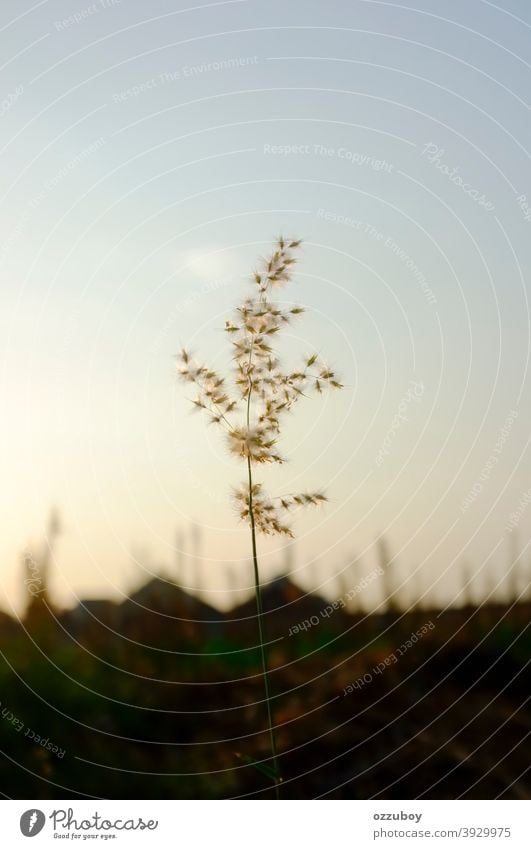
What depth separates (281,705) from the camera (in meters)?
2.72

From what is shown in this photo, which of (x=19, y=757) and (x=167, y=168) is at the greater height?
(x=167, y=168)

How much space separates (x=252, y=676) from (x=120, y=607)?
493 mm

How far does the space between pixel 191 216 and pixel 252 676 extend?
1562 millimetres

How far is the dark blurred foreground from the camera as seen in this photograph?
2645 mm

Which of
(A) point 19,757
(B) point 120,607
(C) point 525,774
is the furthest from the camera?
(B) point 120,607

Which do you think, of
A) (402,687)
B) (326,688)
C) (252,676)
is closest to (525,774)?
(402,687)

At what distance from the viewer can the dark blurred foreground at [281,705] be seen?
2645 mm

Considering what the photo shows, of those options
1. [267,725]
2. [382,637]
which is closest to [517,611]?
[382,637]

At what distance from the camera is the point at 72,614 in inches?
116

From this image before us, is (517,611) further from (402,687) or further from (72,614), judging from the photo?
(72,614)

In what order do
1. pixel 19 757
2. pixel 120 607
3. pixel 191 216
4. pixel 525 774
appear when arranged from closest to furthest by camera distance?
1. pixel 525 774
2. pixel 19 757
3. pixel 120 607
4. pixel 191 216

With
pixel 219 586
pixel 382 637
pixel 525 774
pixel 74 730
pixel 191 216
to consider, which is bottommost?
pixel 525 774

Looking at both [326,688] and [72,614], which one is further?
[72,614]

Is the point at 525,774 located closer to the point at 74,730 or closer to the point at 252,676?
the point at 252,676
